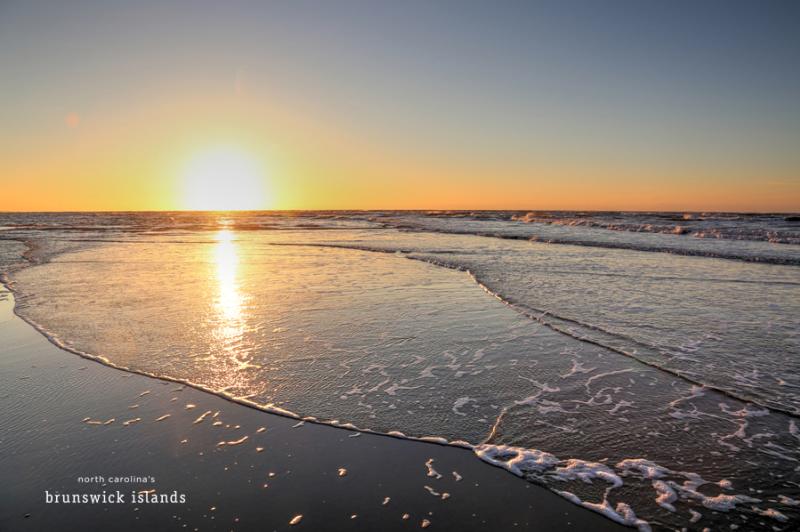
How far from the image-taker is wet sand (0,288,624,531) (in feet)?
9.68

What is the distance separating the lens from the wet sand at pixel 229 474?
9.68 ft

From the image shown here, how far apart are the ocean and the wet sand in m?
0.30

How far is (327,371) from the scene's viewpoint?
549 centimetres

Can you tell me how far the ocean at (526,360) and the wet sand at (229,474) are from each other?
11.8 inches

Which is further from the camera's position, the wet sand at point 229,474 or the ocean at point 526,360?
the ocean at point 526,360

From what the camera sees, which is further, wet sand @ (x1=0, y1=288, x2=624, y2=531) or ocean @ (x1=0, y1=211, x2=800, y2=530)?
ocean @ (x1=0, y1=211, x2=800, y2=530)

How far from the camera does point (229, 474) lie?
339 centimetres

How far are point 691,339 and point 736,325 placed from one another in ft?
5.04

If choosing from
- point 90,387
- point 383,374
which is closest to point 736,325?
point 383,374

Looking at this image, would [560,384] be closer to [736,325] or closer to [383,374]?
[383,374]

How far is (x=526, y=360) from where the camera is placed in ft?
19.6

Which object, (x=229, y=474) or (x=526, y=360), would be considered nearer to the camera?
(x=229, y=474)

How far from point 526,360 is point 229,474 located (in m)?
4.15

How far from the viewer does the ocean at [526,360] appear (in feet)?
11.7
